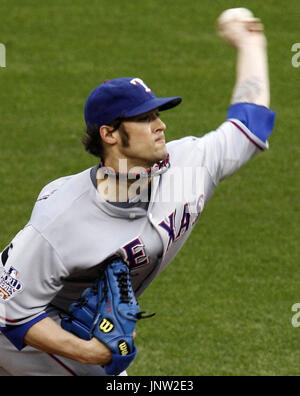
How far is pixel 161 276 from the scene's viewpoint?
25.6 ft

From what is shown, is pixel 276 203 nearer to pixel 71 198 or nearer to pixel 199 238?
pixel 199 238

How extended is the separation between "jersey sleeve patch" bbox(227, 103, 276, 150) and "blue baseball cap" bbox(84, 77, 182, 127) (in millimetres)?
345

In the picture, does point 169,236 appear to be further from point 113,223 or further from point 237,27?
point 237,27

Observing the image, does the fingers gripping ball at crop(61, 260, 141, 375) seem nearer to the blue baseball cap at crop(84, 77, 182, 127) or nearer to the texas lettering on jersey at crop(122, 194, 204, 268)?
the texas lettering on jersey at crop(122, 194, 204, 268)

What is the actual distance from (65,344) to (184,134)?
6265 mm

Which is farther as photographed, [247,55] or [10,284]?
[247,55]

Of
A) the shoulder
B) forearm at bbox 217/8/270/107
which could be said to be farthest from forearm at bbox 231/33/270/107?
A: the shoulder

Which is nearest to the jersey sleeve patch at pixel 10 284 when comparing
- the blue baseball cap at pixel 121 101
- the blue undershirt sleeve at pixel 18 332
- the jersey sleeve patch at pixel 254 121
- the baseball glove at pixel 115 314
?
the blue undershirt sleeve at pixel 18 332

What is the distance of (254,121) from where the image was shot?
A: 14.5 feet

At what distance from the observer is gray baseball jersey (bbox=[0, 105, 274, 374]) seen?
4172 mm

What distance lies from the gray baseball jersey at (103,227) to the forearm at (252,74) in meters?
0.06

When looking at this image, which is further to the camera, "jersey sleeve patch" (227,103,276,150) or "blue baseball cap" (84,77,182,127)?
"jersey sleeve patch" (227,103,276,150)

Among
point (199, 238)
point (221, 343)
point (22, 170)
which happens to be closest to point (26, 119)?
point (22, 170)

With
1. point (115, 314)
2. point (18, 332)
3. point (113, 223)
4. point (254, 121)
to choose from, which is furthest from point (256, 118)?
point (18, 332)
